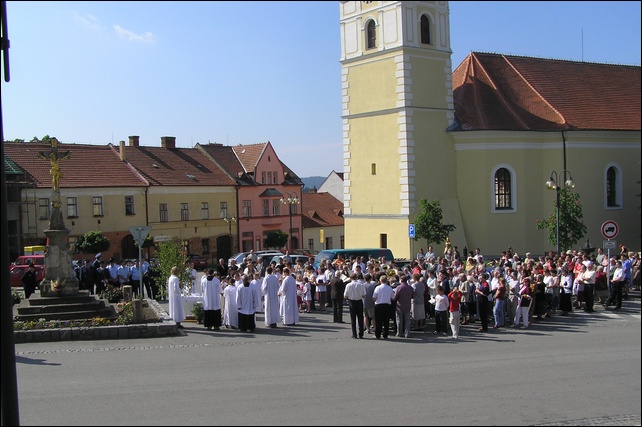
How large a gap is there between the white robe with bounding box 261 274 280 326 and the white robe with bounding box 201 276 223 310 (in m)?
1.28

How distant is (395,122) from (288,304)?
19384 mm

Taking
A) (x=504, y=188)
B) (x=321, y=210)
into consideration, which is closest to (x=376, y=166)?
(x=504, y=188)

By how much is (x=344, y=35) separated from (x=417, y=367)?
92.3ft

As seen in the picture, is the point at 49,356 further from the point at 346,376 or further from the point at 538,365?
the point at 538,365

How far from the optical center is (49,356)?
1405cm

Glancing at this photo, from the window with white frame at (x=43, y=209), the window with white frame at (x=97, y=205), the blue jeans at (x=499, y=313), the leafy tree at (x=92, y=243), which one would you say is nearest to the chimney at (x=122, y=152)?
the window with white frame at (x=97, y=205)

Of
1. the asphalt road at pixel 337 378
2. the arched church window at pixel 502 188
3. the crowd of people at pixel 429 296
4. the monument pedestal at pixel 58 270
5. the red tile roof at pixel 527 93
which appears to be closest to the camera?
the asphalt road at pixel 337 378

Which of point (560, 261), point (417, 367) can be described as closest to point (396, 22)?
point (560, 261)

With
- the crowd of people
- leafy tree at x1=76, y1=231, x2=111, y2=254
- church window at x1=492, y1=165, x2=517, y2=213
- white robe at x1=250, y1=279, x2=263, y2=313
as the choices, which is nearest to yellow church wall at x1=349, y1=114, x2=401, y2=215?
church window at x1=492, y1=165, x2=517, y2=213

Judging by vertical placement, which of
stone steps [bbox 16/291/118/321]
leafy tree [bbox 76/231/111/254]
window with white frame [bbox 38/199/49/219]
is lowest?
stone steps [bbox 16/291/118/321]

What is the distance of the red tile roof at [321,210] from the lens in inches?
2532

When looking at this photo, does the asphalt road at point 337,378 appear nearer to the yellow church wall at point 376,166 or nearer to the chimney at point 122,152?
the yellow church wall at point 376,166

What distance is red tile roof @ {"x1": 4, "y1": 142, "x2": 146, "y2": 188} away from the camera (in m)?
45.2

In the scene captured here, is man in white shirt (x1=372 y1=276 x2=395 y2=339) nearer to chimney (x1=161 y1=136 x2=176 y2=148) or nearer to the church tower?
the church tower
